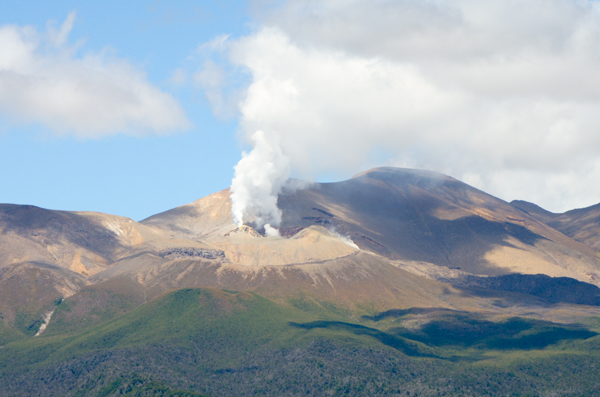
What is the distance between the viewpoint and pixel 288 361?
546 ft

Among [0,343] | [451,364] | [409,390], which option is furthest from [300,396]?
[0,343]

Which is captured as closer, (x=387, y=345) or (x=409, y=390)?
(x=409, y=390)

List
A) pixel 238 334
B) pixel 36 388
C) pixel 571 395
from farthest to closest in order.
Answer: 1. pixel 238 334
2. pixel 36 388
3. pixel 571 395

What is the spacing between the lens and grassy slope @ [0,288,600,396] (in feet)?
483

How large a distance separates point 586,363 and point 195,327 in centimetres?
9284

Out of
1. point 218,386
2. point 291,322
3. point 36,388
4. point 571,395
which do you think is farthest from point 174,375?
point 571,395

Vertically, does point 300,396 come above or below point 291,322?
below

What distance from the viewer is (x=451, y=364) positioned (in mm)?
161000

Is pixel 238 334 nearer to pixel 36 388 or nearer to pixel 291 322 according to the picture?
pixel 291 322

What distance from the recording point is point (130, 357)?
162m

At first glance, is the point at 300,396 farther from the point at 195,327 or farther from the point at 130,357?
the point at 195,327

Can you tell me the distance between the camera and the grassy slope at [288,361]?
147250 mm

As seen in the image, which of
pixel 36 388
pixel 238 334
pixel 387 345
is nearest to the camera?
pixel 36 388

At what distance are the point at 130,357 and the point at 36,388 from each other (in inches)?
758
